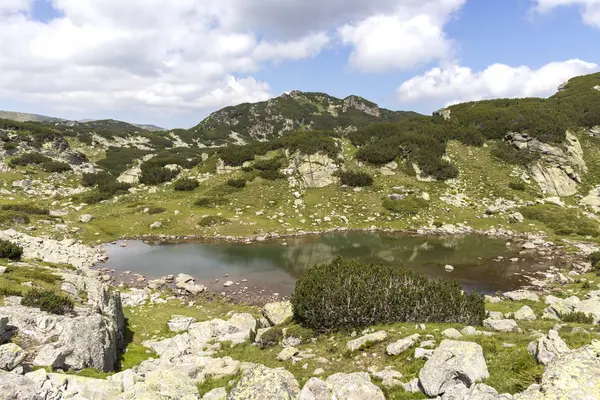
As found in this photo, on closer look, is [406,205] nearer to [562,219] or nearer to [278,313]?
[562,219]

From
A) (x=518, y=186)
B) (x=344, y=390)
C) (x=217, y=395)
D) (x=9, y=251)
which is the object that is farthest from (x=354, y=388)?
(x=518, y=186)

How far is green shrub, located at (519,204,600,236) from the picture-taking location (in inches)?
1939

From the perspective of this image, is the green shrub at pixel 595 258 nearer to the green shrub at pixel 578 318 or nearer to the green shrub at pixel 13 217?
the green shrub at pixel 578 318

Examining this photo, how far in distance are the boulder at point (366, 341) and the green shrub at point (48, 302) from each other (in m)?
15.1

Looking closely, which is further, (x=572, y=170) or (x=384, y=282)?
(x=572, y=170)

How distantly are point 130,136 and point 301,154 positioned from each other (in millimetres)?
103704

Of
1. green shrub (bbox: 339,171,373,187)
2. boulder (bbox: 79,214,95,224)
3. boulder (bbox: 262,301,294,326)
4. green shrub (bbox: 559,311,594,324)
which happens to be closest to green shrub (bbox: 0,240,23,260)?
boulder (bbox: 262,301,294,326)

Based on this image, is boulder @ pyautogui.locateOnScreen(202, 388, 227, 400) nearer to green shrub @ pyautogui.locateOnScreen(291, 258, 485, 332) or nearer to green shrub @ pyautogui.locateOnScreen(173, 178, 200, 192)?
green shrub @ pyautogui.locateOnScreen(291, 258, 485, 332)

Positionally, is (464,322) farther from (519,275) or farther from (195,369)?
(519,275)

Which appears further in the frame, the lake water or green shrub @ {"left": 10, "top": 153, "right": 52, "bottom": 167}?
green shrub @ {"left": 10, "top": 153, "right": 52, "bottom": 167}

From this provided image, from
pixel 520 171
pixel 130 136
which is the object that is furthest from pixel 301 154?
pixel 130 136

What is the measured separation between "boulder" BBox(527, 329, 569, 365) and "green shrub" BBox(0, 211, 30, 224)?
58010 millimetres

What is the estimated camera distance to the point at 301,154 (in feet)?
230

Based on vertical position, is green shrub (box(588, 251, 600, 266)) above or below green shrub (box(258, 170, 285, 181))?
below
